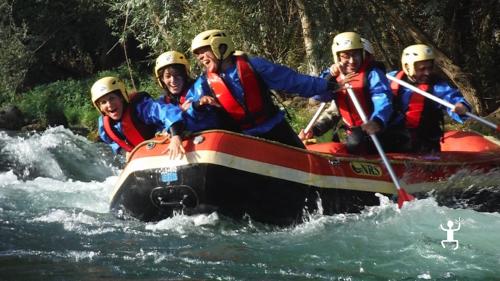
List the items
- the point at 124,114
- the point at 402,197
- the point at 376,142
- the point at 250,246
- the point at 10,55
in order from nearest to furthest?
1. the point at 250,246
2. the point at 402,197
3. the point at 376,142
4. the point at 124,114
5. the point at 10,55

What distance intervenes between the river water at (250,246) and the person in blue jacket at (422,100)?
682mm

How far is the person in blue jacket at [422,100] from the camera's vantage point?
6.93 metres

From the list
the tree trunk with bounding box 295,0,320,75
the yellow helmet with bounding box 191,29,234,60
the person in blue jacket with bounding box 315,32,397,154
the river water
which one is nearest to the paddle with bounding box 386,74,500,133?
the person in blue jacket with bounding box 315,32,397,154

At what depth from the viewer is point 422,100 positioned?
6941mm

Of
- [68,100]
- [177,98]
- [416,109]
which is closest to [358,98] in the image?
[416,109]

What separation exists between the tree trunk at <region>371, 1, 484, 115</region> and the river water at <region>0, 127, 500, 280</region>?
406 cm

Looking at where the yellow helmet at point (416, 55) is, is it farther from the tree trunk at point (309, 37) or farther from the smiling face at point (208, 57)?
the tree trunk at point (309, 37)

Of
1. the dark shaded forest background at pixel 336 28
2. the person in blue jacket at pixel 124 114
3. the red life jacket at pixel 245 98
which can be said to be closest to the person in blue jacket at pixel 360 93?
the red life jacket at pixel 245 98

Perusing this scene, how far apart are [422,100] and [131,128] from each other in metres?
2.74

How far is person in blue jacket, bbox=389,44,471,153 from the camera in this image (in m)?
6.93

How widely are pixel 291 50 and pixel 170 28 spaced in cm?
218

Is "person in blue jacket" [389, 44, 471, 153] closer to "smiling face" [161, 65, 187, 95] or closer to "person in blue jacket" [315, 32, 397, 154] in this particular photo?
"person in blue jacket" [315, 32, 397, 154]

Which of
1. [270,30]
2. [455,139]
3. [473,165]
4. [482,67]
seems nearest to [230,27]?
[270,30]

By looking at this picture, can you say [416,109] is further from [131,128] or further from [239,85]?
[131,128]
